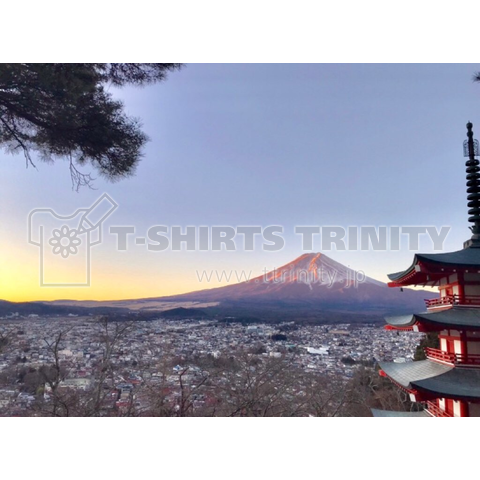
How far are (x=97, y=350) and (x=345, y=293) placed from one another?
563 centimetres

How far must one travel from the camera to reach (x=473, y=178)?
428 cm

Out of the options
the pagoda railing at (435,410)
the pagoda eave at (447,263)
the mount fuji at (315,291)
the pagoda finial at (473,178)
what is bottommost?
the pagoda railing at (435,410)

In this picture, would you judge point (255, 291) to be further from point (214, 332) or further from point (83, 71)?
point (83, 71)

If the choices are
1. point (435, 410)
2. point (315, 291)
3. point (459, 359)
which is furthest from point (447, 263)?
point (315, 291)

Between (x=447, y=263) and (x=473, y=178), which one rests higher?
(x=473, y=178)

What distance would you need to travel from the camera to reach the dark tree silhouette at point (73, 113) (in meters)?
2.66

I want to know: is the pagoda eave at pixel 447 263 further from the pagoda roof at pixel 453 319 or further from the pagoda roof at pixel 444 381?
the pagoda roof at pixel 444 381

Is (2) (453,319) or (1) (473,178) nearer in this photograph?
(2) (453,319)

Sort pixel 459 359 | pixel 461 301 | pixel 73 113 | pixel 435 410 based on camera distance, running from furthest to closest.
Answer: pixel 435 410, pixel 461 301, pixel 459 359, pixel 73 113

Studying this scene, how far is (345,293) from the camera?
8.27 metres

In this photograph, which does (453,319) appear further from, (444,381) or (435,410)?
(435,410)

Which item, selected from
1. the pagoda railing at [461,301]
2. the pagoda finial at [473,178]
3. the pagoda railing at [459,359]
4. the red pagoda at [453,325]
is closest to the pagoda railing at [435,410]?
the red pagoda at [453,325]

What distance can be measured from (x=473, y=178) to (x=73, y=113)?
4.60 metres
